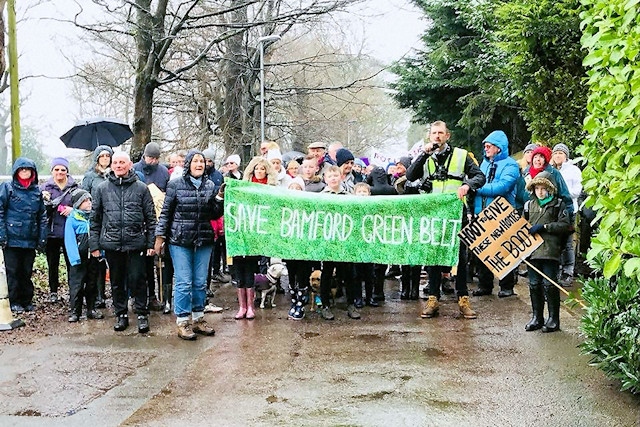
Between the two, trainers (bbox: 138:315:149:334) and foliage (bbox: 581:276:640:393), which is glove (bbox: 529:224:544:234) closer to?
foliage (bbox: 581:276:640:393)

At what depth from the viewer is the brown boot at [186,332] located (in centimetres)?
780

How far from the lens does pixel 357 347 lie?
24.3 ft

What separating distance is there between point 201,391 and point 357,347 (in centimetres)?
194

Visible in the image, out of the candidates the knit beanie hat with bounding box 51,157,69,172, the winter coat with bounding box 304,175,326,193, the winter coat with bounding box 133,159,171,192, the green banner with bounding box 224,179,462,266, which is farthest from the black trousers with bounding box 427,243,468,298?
the knit beanie hat with bounding box 51,157,69,172

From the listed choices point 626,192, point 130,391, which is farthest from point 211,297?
point 626,192

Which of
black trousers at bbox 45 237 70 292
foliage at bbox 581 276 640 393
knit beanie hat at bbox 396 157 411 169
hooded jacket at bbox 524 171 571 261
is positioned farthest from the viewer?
knit beanie hat at bbox 396 157 411 169

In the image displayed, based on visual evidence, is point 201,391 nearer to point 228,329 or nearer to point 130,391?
point 130,391

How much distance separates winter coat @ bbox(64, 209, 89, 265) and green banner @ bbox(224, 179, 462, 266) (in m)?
1.70

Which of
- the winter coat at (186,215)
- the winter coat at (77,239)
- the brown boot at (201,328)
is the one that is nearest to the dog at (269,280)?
the brown boot at (201,328)

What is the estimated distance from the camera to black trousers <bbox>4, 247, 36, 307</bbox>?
9.20 meters

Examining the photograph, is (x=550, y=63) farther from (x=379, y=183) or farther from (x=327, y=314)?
(x=327, y=314)

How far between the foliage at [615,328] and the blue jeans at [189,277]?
156 inches

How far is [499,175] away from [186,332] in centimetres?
444

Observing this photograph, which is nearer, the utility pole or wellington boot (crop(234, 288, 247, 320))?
wellington boot (crop(234, 288, 247, 320))
